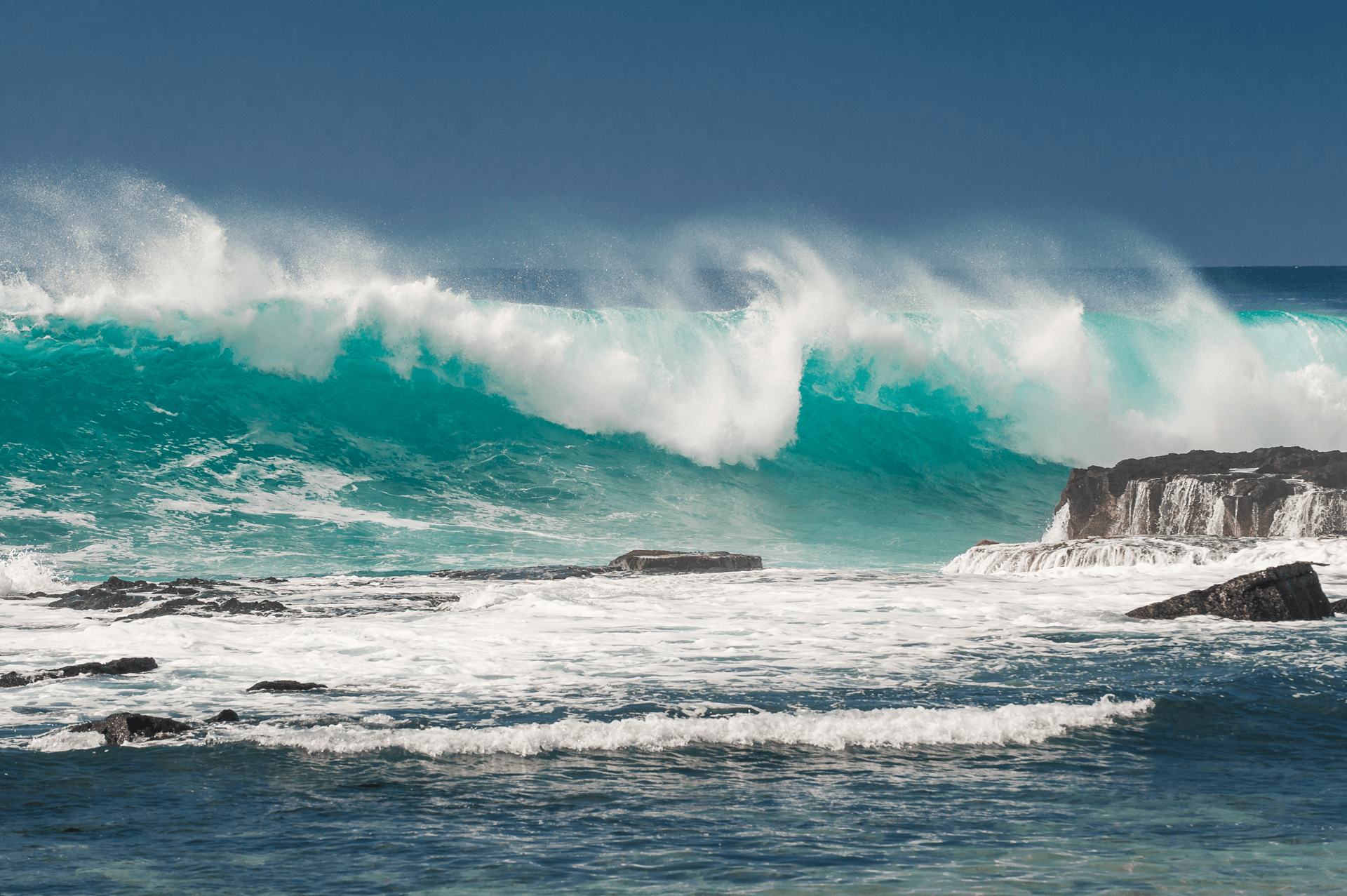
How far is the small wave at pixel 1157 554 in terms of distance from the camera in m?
12.3

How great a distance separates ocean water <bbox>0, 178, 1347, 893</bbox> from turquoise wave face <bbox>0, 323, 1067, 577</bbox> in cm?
11

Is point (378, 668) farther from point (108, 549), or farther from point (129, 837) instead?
point (108, 549)

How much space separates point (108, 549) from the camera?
15258mm

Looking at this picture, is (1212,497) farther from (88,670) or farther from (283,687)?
(88,670)

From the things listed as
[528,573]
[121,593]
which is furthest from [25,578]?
[528,573]

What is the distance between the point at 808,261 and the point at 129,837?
2278 cm

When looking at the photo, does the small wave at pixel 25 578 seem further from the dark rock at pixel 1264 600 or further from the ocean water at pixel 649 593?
the dark rock at pixel 1264 600

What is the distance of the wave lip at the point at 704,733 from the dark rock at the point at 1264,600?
3605mm

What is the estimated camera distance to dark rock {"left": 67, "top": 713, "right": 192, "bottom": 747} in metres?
5.64

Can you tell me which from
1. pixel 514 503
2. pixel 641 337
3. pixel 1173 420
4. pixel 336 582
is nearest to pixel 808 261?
pixel 641 337

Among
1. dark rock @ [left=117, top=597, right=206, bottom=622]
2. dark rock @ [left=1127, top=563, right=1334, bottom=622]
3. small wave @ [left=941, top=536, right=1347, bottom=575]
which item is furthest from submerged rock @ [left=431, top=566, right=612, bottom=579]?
dark rock @ [left=1127, top=563, right=1334, bottom=622]

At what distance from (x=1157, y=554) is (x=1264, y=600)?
3.57 metres

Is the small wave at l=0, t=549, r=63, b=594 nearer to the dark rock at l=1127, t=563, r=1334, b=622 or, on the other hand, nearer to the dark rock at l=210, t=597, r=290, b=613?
the dark rock at l=210, t=597, r=290, b=613

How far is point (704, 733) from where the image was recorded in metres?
5.93
